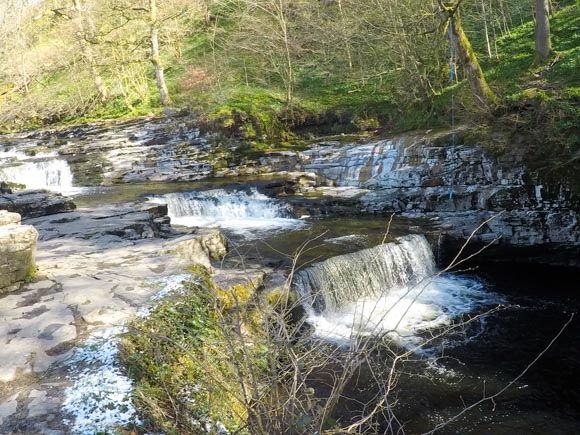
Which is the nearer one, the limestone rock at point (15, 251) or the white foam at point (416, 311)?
the limestone rock at point (15, 251)

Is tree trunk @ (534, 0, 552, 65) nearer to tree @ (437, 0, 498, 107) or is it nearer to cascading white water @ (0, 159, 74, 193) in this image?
tree @ (437, 0, 498, 107)

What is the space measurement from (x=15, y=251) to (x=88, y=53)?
752 inches

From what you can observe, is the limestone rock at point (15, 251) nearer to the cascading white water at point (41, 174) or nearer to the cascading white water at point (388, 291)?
the cascading white water at point (388, 291)

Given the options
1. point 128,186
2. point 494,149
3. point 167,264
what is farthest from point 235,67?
point 167,264

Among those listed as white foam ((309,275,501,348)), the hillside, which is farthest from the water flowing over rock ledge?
white foam ((309,275,501,348))

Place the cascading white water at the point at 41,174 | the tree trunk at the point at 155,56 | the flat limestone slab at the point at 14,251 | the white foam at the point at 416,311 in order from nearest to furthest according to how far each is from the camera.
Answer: the flat limestone slab at the point at 14,251
the white foam at the point at 416,311
the cascading white water at the point at 41,174
the tree trunk at the point at 155,56

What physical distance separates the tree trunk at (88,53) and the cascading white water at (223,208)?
1203cm

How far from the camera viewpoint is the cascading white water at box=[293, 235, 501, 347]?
23.5ft

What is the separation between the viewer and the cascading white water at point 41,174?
1474cm

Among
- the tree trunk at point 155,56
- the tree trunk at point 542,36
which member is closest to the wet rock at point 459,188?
the tree trunk at point 542,36

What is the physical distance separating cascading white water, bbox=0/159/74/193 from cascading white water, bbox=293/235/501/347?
1045 centimetres

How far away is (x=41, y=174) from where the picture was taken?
49.2ft

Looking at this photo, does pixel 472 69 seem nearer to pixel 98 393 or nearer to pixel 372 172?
pixel 372 172

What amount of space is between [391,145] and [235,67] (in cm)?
1111
